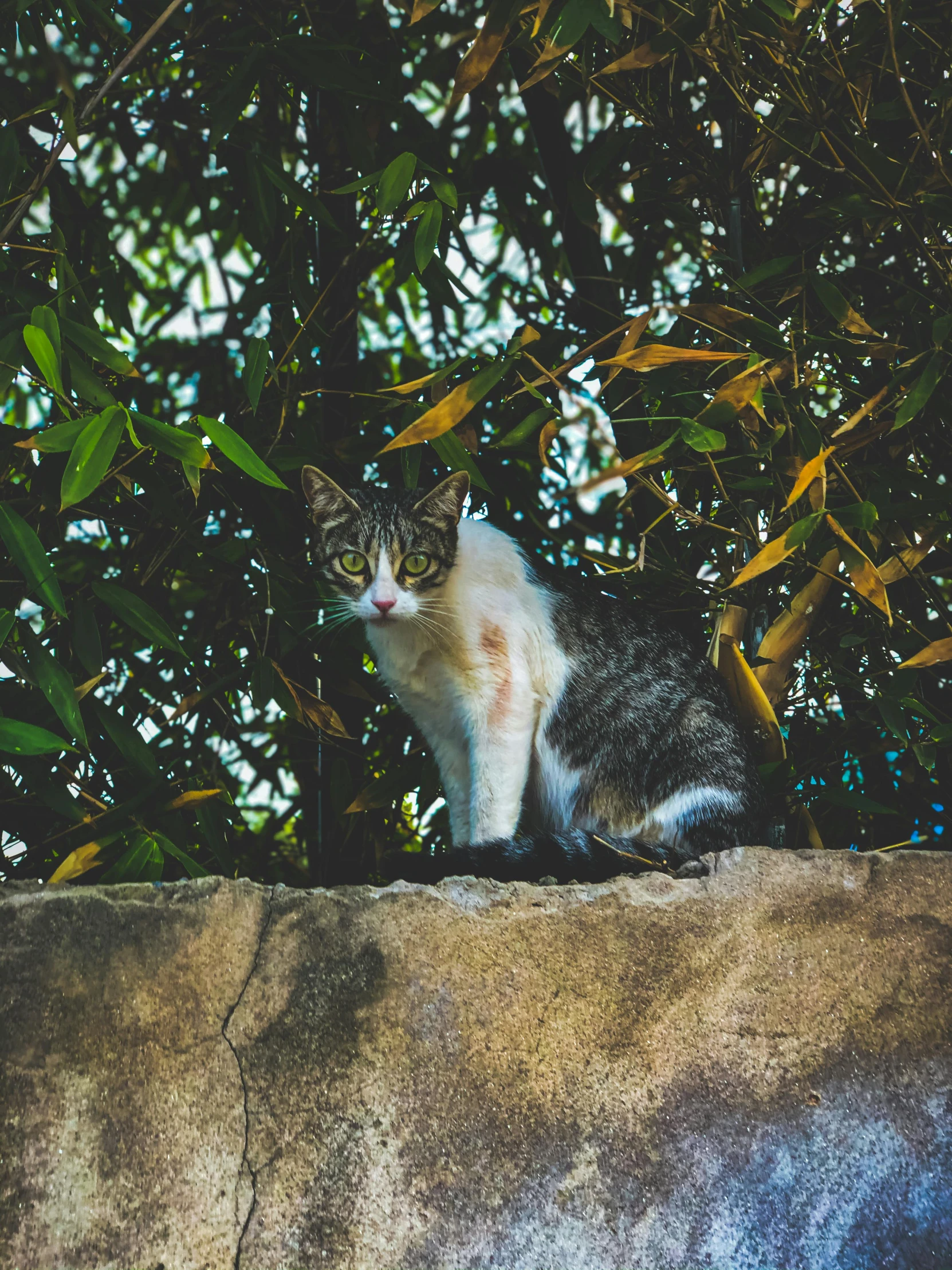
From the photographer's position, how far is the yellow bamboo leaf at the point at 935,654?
6.50 feet

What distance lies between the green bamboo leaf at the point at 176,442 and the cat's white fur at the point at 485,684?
22.8 inches

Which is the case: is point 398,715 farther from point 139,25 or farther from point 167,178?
point 167,178

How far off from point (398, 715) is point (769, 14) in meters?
1.75

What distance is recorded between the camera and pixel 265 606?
250cm

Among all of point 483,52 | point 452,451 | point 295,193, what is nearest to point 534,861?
point 452,451

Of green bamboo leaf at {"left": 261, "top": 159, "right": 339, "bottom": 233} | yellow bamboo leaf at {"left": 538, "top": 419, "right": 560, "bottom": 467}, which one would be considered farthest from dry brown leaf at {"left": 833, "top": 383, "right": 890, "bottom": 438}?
green bamboo leaf at {"left": 261, "top": 159, "right": 339, "bottom": 233}

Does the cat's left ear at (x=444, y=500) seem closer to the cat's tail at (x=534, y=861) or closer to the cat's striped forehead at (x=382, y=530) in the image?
the cat's striped forehead at (x=382, y=530)

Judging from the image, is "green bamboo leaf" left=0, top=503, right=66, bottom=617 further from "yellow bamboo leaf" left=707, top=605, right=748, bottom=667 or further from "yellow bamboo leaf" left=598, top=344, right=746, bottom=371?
"yellow bamboo leaf" left=707, top=605, right=748, bottom=667

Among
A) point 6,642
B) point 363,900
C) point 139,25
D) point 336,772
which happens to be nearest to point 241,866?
point 336,772

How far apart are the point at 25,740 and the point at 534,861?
0.82 m

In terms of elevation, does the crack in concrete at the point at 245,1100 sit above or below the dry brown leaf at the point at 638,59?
below

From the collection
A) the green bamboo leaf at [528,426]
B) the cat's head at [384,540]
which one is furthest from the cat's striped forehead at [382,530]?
the green bamboo leaf at [528,426]

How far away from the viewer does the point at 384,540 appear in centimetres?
240

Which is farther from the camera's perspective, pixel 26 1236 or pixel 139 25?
pixel 139 25
